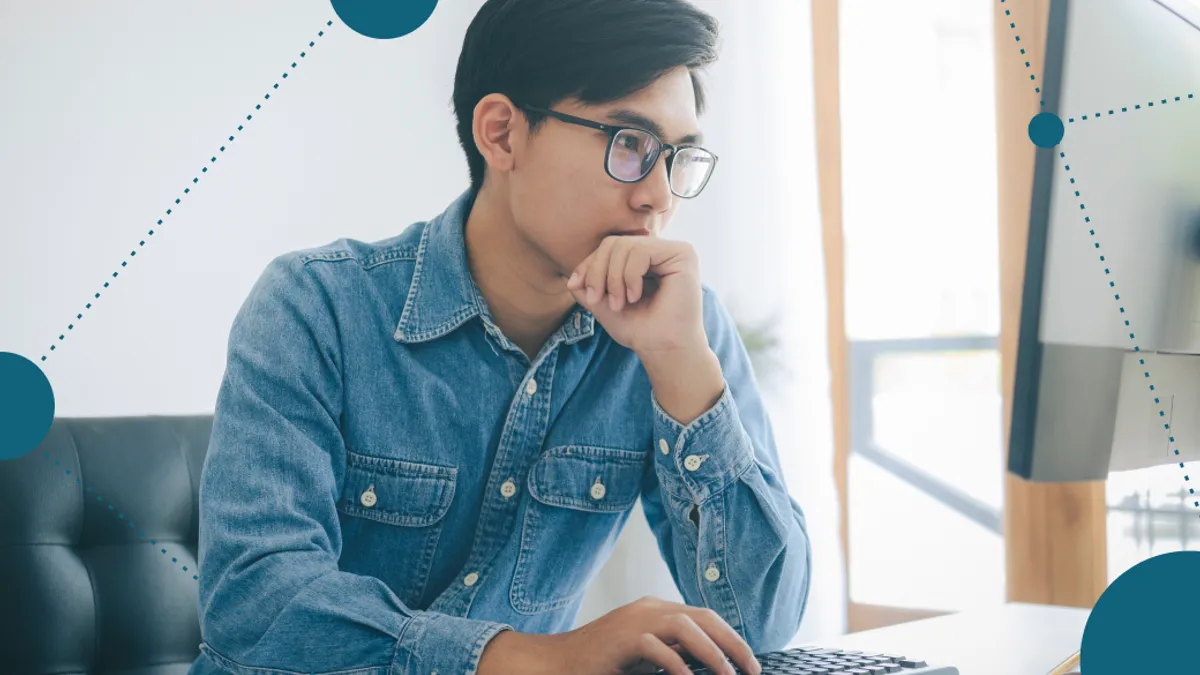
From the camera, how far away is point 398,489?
102 centimetres

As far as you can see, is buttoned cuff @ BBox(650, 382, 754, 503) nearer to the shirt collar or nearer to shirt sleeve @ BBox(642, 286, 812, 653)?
shirt sleeve @ BBox(642, 286, 812, 653)

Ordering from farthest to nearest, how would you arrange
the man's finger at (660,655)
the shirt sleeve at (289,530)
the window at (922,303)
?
the window at (922,303) → the shirt sleeve at (289,530) → the man's finger at (660,655)

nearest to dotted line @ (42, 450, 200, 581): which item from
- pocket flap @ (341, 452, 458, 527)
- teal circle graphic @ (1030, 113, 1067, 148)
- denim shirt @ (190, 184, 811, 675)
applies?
denim shirt @ (190, 184, 811, 675)

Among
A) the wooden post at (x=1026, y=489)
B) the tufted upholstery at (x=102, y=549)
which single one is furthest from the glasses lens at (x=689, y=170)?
the wooden post at (x=1026, y=489)

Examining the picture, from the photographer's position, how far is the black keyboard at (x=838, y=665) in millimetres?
663

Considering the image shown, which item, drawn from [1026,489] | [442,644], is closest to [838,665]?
[442,644]

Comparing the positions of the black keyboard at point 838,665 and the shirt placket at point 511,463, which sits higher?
the shirt placket at point 511,463

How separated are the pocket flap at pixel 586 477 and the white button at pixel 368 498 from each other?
16cm

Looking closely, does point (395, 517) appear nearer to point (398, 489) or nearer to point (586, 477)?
point (398, 489)

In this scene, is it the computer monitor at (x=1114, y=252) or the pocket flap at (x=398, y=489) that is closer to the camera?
the computer monitor at (x=1114, y=252)

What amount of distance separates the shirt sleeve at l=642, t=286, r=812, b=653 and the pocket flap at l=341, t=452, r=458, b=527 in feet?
0.74

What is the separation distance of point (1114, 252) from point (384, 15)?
1.16 metres

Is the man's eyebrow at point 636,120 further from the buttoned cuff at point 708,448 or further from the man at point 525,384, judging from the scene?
the buttoned cuff at point 708,448

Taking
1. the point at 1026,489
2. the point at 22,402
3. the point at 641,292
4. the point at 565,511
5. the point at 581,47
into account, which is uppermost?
the point at 581,47
